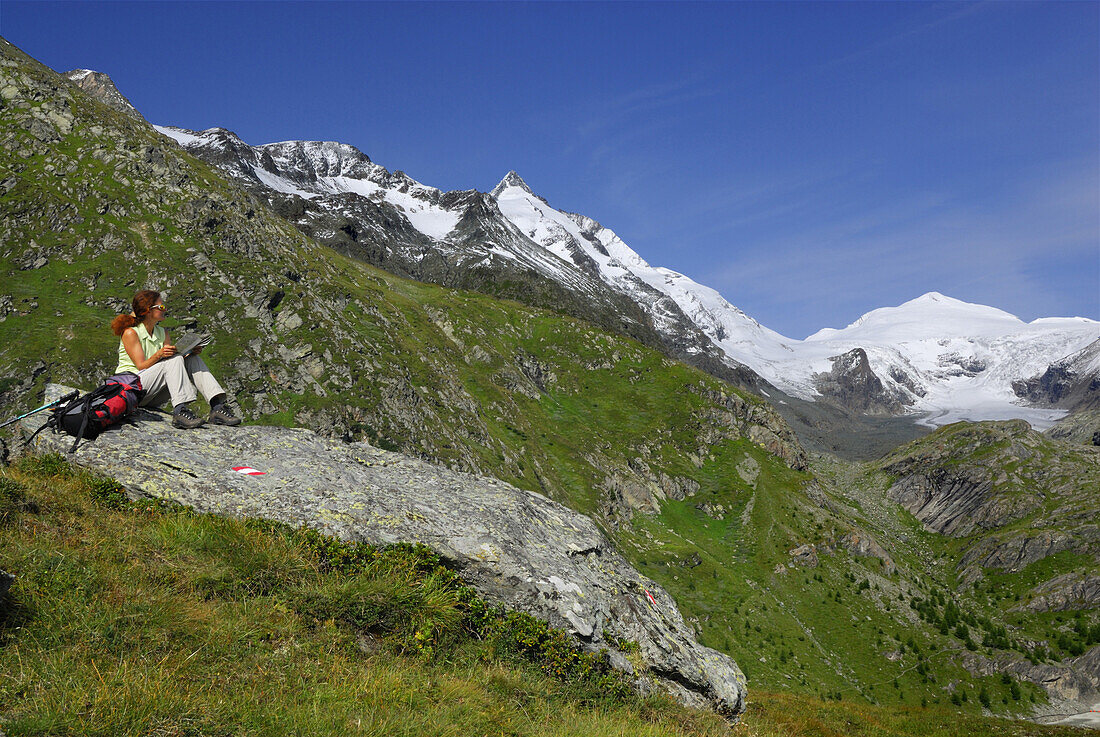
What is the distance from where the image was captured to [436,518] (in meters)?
12.4

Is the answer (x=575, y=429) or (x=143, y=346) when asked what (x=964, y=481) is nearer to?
(x=575, y=429)

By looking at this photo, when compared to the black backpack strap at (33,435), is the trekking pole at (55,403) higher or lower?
higher

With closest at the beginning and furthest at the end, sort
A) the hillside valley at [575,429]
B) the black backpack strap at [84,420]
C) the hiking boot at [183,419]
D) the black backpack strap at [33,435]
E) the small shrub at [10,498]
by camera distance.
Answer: the small shrub at [10,498] → the black backpack strap at [84,420] → the black backpack strap at [33,435] → the hiking boot at [183,419] → the hillside valley at [575,429]

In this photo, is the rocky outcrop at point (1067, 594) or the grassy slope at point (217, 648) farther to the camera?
the rocky outcrop at point (1067, 594)

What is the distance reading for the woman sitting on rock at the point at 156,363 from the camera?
13773mm

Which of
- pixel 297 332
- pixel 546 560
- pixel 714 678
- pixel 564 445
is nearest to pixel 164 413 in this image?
pixel 546 560

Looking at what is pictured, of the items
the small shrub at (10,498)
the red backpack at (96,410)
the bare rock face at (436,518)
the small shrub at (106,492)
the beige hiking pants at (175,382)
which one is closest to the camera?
the small shrub at (10,498)

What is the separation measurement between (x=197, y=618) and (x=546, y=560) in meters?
7.00

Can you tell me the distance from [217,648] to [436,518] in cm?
531

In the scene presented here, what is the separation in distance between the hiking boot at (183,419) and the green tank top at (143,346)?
1.49 metres

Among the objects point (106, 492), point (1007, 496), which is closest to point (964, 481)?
point (1007, 496)

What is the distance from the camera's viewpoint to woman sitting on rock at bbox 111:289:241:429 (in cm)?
1377

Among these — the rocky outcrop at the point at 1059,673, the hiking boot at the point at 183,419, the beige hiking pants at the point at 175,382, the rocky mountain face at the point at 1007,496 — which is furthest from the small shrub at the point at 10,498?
the rocky mountain face at the point at 1007,496

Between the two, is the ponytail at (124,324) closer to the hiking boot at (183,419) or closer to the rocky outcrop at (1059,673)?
the hiking boot at (183,419)
